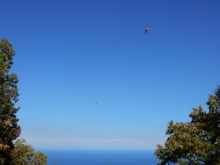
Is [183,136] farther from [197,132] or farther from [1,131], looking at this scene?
[1,131]

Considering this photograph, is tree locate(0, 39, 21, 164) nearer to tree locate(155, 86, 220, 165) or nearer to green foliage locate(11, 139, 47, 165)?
green foliage locate(11, 139, 47, 165)

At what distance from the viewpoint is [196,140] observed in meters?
16.1

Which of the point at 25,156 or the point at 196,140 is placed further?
the point at 25,156

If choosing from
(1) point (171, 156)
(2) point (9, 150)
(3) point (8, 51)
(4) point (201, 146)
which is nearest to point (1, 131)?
(2) point (9, 150)

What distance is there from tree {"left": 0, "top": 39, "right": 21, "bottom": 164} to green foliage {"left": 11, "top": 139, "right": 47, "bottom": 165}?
117 centimetres

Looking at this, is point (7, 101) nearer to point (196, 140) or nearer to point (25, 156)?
point (25, 156)

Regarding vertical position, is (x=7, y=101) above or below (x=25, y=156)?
above

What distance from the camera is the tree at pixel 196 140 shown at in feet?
51.3

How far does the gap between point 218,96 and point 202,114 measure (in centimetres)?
167

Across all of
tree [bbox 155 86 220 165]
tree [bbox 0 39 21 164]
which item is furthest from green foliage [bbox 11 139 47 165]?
tree [bbox 155 86 220 165]

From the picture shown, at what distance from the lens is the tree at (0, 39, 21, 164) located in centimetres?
1842

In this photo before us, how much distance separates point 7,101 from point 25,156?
239 inches

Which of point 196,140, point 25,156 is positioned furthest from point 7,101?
point 196,140

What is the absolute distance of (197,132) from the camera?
1716cm
